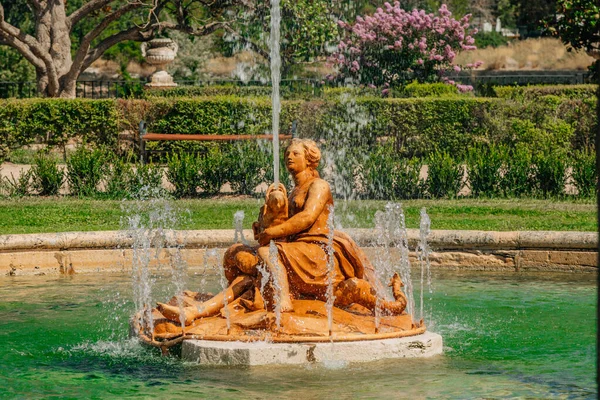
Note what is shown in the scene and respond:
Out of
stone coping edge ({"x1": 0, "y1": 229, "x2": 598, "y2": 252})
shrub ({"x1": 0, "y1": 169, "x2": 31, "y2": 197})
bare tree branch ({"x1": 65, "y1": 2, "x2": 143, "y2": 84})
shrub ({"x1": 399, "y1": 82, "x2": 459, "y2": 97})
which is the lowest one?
stone coping edge ({"x1": 0, "y1": 229, "x2": 598, "y2": 252})

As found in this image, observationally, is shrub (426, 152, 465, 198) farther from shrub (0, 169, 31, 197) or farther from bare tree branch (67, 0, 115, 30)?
bare tree branch (67, 0, 115, 30)

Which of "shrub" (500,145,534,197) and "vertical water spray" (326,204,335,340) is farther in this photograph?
"shrub" (500,145,534,197)

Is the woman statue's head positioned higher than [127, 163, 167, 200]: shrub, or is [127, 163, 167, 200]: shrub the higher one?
the woman statue's head

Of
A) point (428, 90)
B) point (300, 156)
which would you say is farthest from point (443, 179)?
point (428, 90)

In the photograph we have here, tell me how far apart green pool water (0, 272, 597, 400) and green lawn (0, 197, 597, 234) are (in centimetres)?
154

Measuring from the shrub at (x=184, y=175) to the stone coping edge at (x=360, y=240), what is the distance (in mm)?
3377

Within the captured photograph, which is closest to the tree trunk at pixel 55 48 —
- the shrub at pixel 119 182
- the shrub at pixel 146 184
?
the shrub at pixel 119 182

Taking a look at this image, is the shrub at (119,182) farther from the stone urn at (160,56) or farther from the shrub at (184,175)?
the stone urn at (160,56)

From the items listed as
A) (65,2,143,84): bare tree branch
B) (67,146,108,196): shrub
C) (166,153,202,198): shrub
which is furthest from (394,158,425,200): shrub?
(65,2,143,84): bare tree branch

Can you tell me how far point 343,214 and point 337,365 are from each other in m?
5.95

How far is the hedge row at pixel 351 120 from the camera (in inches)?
643

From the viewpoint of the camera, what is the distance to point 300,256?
22.5 feet

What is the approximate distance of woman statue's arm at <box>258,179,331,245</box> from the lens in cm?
679

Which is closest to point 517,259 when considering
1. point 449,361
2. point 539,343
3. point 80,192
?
point 539,343
